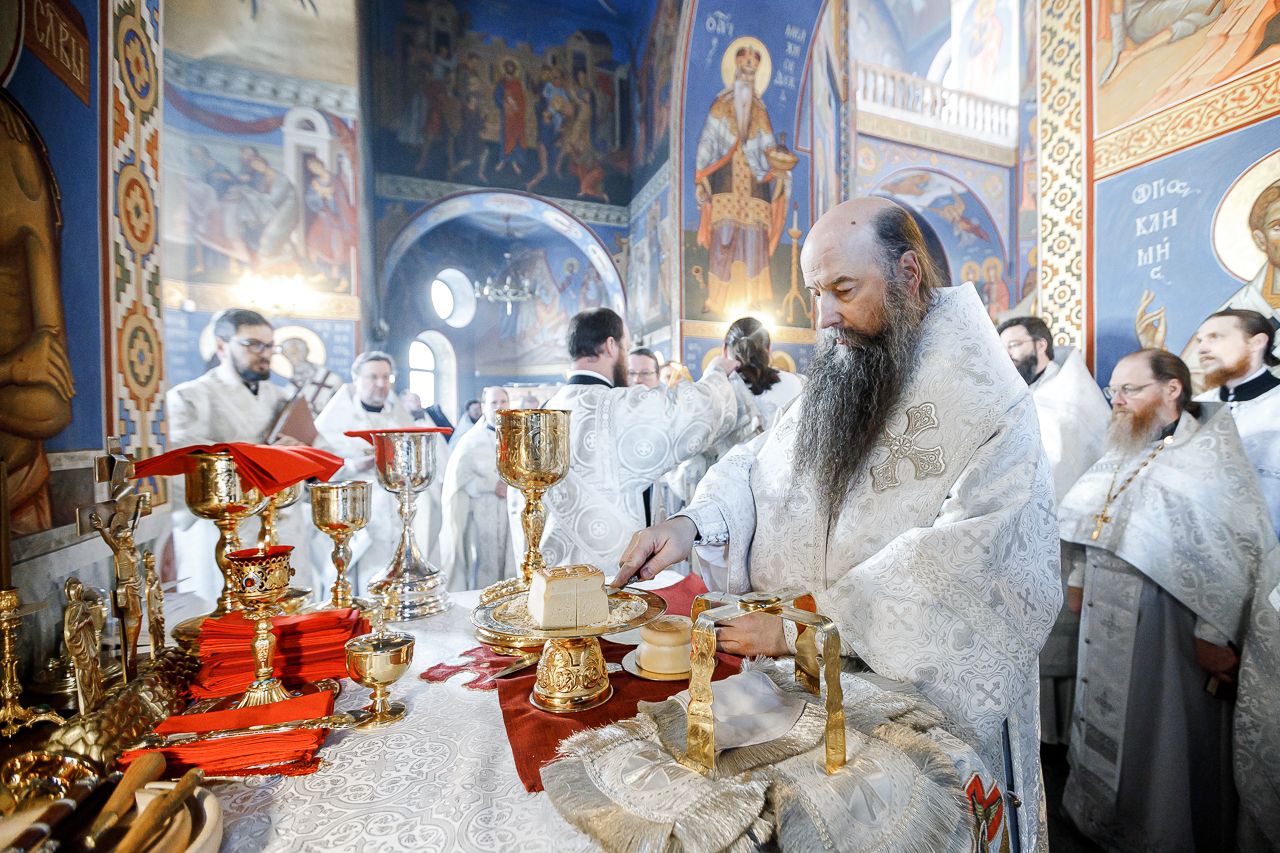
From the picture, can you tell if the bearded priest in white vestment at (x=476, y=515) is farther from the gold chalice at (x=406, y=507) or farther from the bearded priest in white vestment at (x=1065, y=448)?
the bearded priest in white vestment at (x=1065, y=448)

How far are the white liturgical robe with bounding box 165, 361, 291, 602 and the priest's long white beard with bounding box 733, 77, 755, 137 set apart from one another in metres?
7.14

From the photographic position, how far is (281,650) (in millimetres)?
1405

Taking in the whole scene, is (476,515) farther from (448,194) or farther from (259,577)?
(448,194)

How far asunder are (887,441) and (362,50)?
1061 centimetres

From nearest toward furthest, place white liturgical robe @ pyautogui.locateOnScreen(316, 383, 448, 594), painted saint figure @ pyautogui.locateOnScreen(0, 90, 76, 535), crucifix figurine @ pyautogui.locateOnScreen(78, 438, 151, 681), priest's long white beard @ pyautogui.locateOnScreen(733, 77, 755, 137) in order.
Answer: crucifix figurine @ pyautogui.locateOnScreen(78, 438, 151, 681), painted saint figure @ pyautogui.locateOnScreen(0, 90, 76, 535), white liturgical robe @ pyautogui.locateOnScreen(316, 383, 448, 594), priest's long white beard @ pyautogui.locateOnScreen(733, 77, 755, 137)

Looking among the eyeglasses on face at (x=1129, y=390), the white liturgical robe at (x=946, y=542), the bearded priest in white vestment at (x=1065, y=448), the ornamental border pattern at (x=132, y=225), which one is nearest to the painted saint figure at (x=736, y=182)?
the bearded priest in white vestment at (x=1065, y=448)

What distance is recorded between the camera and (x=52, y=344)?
171cm

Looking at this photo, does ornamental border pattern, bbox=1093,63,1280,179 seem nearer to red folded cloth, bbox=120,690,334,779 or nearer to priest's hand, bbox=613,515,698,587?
priest's hand, bbox=613,515,698,587

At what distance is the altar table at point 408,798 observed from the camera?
0.83 m

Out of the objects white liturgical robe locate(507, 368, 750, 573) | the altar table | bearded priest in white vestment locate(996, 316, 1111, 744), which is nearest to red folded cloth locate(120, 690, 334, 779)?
the altar table

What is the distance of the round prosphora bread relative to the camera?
4.34 feet

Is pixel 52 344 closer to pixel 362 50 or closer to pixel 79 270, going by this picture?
pixel 79 270

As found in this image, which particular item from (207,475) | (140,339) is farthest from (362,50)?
(207,475)

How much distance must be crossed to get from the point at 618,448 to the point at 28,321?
6.73 feet
